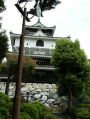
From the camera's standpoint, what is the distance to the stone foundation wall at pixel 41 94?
33062 mm

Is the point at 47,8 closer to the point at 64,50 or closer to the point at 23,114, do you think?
the point at 23,114

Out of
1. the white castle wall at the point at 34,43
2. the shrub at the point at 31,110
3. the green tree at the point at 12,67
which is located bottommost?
the shrub at the point at 31,110

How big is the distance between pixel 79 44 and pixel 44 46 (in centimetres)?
1951

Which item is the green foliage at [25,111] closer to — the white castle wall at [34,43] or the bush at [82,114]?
the bush at [82,114]

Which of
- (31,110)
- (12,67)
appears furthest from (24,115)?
(12,67)

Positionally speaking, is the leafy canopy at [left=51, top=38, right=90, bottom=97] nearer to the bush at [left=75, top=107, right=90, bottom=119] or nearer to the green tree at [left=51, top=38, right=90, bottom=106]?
the green tree at [left=51, top=38, right=90, bottom=106]

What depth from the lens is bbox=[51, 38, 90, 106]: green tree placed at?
1129 inches

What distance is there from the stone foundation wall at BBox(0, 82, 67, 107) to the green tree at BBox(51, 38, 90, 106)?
261 centimetres

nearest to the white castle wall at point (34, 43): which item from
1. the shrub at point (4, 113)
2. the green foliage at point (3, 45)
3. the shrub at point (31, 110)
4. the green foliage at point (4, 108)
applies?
the green foliage at point (3, 45)

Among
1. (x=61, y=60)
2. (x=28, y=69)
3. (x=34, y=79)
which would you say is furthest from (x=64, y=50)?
(x=34, y=79)

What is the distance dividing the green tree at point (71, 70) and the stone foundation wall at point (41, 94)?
8.56 feet

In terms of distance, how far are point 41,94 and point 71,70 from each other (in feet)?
20.5

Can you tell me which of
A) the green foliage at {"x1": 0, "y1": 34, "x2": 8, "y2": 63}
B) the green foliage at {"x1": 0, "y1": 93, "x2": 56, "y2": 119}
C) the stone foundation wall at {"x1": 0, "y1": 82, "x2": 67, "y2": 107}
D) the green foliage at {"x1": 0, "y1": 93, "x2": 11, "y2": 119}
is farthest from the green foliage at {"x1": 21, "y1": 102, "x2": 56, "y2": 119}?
the stone foundation wall at {"x1": 0, "y1": 82, "x2": 67, "y2": 107}

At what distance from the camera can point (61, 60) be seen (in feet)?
98.2
